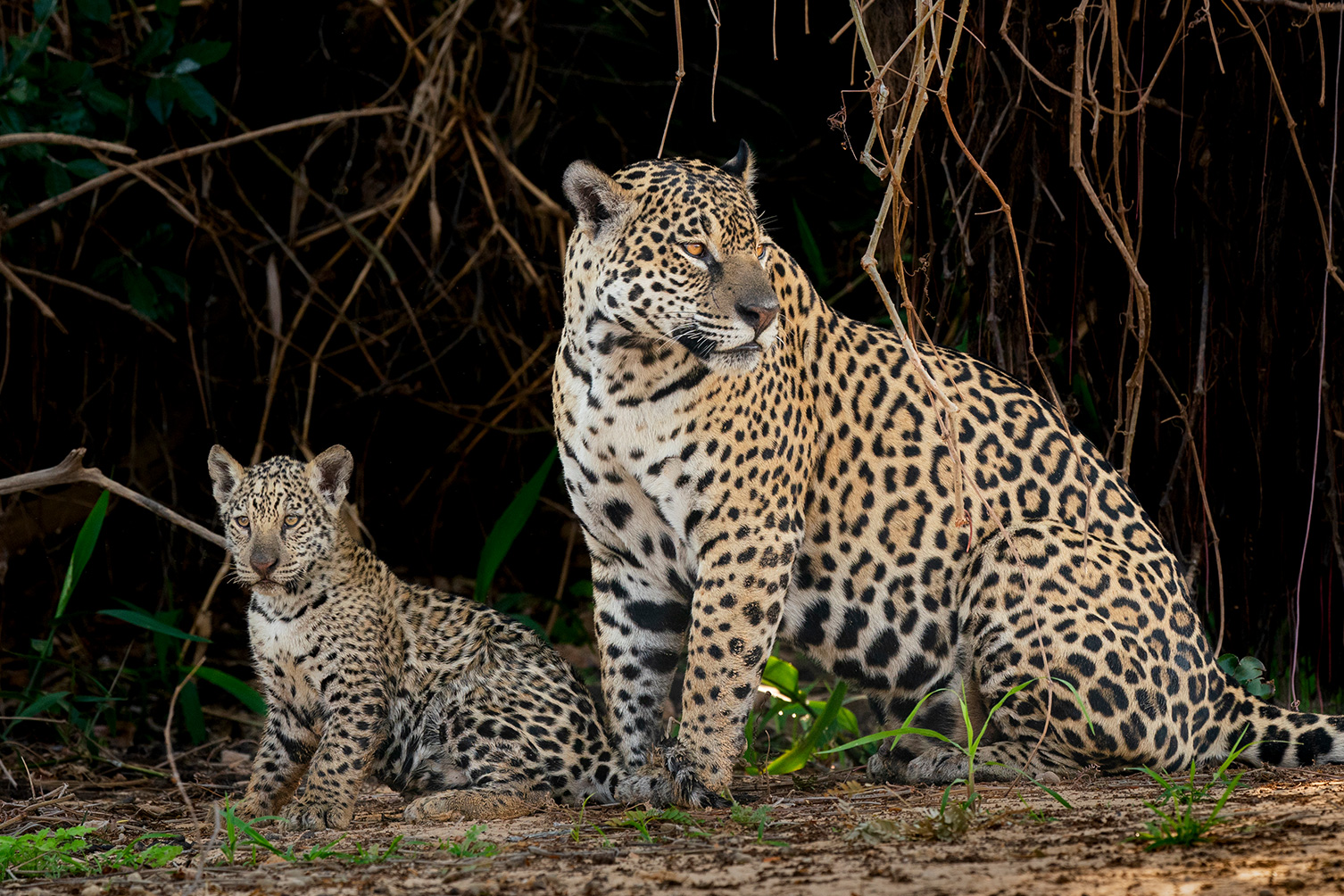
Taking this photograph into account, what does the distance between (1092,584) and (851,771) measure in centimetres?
132

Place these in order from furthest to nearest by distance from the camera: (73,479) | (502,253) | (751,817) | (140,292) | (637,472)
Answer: (502,253) → (140,292) → (73,479) → (637,472) → (751,817)

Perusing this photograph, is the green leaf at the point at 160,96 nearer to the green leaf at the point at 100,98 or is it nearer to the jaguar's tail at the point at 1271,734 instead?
the green leaf at the point at 100,98

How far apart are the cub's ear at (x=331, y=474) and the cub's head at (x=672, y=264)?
3.42ft

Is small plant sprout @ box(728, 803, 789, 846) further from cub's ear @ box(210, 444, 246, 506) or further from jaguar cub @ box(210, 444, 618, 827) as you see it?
cub's ear @ box(210, 444, 246, 506)

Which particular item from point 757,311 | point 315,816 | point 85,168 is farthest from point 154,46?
point 315,816

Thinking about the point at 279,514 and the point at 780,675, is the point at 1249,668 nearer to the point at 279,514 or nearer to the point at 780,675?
the point at 780,675

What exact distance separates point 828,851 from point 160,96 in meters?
4.53

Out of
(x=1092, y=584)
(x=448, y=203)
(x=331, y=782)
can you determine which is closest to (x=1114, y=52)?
(x=1092, y=584)

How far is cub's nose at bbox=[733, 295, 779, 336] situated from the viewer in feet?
13.4

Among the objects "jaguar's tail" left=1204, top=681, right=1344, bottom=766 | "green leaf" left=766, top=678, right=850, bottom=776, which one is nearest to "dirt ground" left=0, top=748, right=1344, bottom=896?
"jaguar's tail" left=1204, top=681, right=1344, bottom=766

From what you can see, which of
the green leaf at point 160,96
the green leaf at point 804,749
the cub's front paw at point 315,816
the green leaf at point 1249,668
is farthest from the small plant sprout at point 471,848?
the green leaf at point 160,96

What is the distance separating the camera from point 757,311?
409cm

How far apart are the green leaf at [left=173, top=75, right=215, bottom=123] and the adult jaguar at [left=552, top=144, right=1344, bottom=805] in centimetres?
227

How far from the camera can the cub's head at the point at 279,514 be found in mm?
4523
